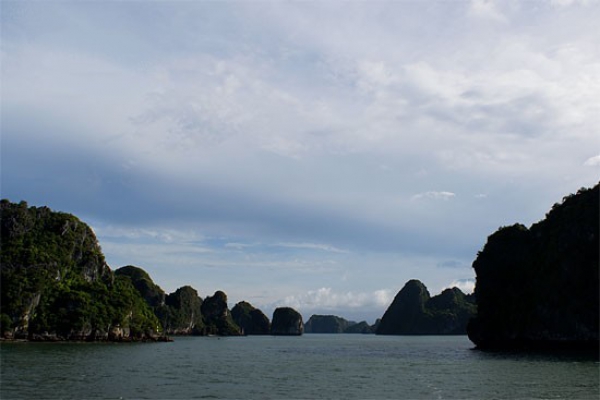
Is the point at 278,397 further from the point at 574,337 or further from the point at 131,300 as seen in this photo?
the point at 131,300

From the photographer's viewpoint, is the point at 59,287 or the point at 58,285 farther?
the point at 58,285

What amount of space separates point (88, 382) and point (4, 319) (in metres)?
93.6

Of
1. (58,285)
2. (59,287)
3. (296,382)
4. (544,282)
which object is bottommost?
(296,382)

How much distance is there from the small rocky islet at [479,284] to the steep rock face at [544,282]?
0.22m

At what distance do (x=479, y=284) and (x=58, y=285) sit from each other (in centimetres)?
12249

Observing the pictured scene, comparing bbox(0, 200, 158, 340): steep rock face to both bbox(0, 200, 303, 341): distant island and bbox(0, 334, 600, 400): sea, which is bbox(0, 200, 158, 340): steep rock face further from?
bbox(0, 334, 600, 400): sea

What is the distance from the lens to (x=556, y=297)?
116m

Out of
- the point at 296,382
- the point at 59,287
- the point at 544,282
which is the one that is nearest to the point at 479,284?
the point at 544,282

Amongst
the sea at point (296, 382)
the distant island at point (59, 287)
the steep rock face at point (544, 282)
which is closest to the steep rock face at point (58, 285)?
the distant island at point (59, 287)

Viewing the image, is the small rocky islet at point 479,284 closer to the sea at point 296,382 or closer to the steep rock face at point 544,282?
the steep rock face at point 544,282

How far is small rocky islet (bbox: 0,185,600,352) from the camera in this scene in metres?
113

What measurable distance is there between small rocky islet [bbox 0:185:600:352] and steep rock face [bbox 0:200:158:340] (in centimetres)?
29

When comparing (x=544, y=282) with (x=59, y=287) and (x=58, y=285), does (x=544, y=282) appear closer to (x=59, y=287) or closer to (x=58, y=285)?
(x=59, y=287)

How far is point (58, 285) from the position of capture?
6014 inches
